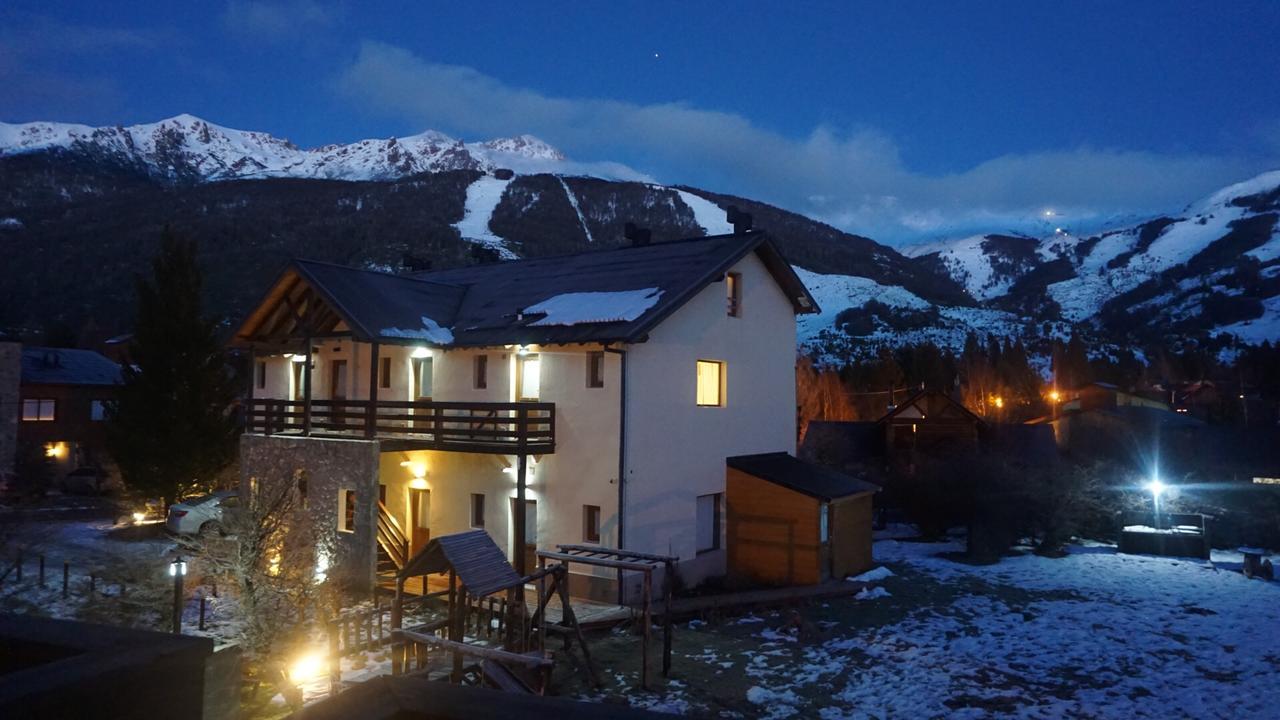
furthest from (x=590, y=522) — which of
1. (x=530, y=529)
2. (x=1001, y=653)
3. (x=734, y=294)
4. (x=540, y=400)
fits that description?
(x=1001, y=653)

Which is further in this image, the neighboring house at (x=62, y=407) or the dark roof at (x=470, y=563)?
the neighboring house at (x=62, y=407)

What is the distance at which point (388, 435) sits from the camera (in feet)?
74.0

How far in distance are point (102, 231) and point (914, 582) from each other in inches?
5868

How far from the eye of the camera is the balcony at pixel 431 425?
2039 centimetres

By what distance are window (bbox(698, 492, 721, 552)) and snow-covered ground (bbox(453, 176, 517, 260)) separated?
116198mm

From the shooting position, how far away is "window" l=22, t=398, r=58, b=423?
45.3 metres

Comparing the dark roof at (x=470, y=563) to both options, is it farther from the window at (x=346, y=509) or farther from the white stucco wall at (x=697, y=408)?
the window at (x=346, y=509)

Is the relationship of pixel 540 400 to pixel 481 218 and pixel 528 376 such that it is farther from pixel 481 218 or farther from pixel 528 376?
pixel 481 218

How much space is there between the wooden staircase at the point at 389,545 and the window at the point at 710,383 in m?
9.63

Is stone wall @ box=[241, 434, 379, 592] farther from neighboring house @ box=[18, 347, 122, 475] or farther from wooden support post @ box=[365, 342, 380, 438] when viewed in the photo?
neighboring house @ box=[18, 347, 122, 475]

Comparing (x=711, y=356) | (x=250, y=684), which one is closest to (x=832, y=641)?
(x=711, y=356)

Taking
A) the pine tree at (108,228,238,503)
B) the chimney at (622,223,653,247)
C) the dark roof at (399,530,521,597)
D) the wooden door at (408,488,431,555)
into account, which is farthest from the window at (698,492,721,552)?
the pine tree at (108,228,238,503)

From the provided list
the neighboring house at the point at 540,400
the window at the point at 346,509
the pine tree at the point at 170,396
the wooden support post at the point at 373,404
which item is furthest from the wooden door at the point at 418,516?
the pine tree at the point at 170,396

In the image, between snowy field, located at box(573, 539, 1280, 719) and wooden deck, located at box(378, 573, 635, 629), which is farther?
wooden deck, located at box(378, 573, 635, 629)
